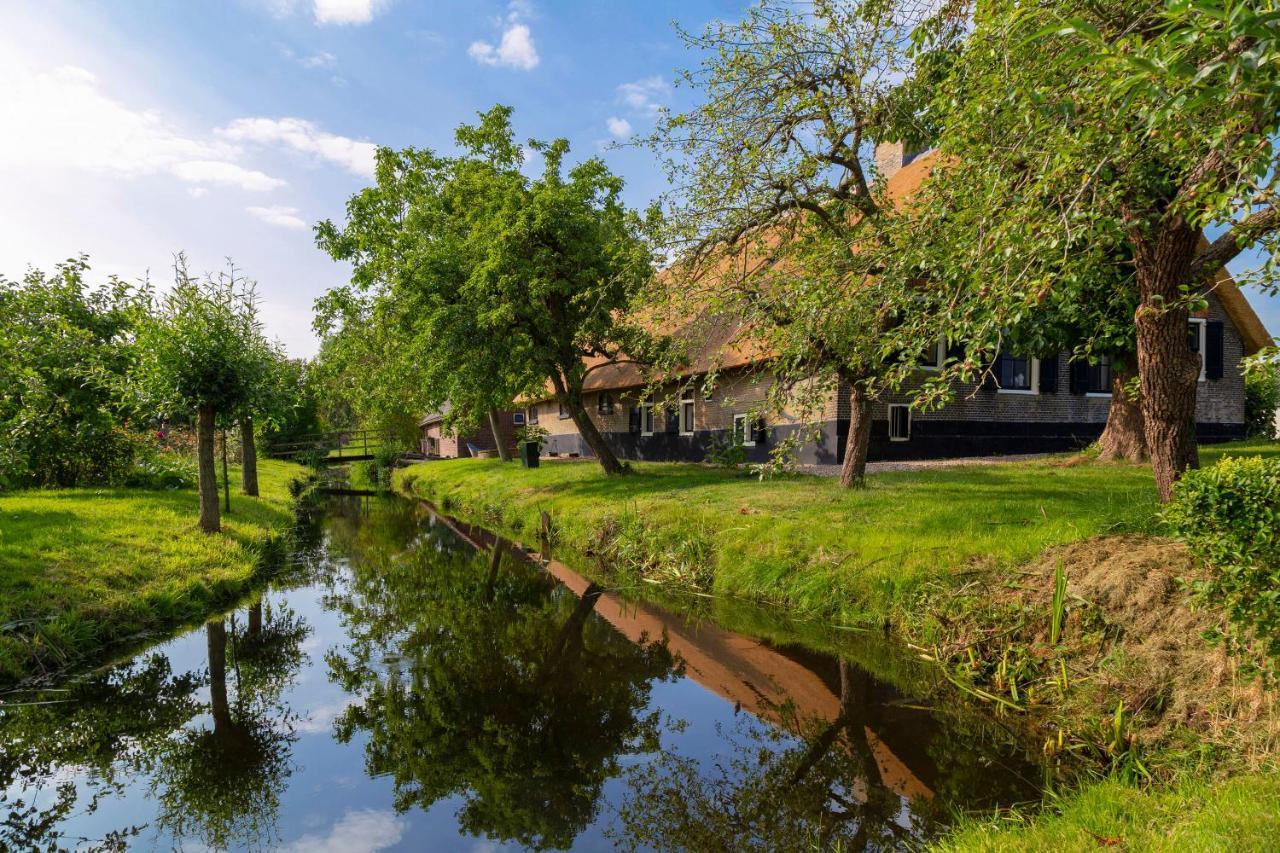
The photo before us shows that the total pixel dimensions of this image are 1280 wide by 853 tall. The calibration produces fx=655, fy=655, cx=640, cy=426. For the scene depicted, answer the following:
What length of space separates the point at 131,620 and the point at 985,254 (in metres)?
8.48

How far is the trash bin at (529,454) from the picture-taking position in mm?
20719

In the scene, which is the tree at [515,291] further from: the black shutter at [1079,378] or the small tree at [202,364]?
the black shutter at [1079,378]

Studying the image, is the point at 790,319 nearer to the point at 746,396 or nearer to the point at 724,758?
the point at 724,758

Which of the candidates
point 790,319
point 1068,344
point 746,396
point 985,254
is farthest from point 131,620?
point 1068,344

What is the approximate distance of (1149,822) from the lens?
2.92m

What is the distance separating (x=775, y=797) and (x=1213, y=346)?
1898 centimetres

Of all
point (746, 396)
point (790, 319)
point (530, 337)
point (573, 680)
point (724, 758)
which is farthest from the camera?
point (746, 396)

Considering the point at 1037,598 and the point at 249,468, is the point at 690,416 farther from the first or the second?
the point at 1037,598

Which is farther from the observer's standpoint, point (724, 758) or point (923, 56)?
point (923, 56)

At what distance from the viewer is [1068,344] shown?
13141mm

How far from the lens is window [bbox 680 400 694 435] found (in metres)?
20.7

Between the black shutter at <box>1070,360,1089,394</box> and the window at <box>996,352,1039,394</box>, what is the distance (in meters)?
0.96

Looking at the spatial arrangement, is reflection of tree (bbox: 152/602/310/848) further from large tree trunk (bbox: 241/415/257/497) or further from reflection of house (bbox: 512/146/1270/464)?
reflection of house (bbox: 512/146/1270/464)

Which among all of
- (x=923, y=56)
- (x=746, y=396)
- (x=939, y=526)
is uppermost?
(x=923, y=56)
